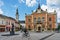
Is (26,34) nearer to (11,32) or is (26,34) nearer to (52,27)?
(52,27)

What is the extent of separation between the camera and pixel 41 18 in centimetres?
2577

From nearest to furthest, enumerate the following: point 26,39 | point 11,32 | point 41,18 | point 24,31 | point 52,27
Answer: point 24,31, point 26,39, point 52,27, point 41,18, point 11,32

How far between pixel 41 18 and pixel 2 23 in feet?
24.6

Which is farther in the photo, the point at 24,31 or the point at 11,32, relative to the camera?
the point at 11,32

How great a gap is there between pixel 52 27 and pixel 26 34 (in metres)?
8.04

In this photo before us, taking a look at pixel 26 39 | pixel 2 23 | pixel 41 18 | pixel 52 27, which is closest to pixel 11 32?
pixel 2 23

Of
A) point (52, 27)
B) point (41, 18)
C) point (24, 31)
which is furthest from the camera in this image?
point (41, 18)

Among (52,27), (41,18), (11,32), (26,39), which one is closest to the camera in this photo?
(26,39)

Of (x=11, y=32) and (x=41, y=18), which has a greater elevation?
(x=41, y=18)

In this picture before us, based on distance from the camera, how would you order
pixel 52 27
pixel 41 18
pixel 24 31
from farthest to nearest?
pixel 41 18
pixel 52 27
pixel 24 31

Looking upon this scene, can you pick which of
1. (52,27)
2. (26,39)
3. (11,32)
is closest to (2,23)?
(11,32)

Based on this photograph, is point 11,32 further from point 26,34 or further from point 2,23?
point 26,34

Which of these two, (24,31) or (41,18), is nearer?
(24,31)

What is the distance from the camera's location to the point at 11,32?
29.2 m
